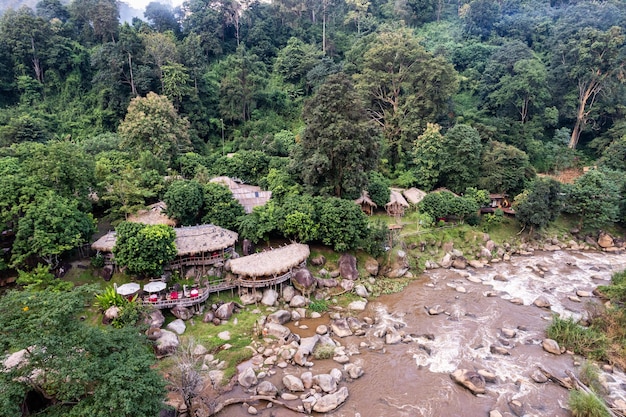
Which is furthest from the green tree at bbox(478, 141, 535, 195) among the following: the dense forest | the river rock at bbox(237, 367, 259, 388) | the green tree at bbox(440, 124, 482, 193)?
the river rock at bbox(237, 367, 259, 388)

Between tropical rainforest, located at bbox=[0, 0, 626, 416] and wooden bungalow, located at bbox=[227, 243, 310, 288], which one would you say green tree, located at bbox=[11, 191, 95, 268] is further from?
wooden bungalow, located at bbox=[227, 243, 310, 288]

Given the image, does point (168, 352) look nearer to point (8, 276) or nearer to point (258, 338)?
point (258, 338)

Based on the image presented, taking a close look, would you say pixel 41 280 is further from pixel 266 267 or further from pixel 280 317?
pixel 280 317

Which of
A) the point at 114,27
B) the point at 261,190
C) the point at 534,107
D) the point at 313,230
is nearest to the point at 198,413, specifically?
the point at 313,230

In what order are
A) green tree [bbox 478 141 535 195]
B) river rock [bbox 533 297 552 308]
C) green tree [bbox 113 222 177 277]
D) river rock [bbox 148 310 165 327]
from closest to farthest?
river rock [bbox 148 310 165 327] < green tree [bbox 113 222 177 277] < river rock [bbox 533 297 552 308] < green tree [bbox 478 141 535 195]

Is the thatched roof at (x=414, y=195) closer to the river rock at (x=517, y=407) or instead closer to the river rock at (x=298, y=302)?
the river rock at (x=298, y=302)

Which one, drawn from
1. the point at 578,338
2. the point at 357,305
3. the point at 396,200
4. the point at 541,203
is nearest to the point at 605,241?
the point at 541,203
